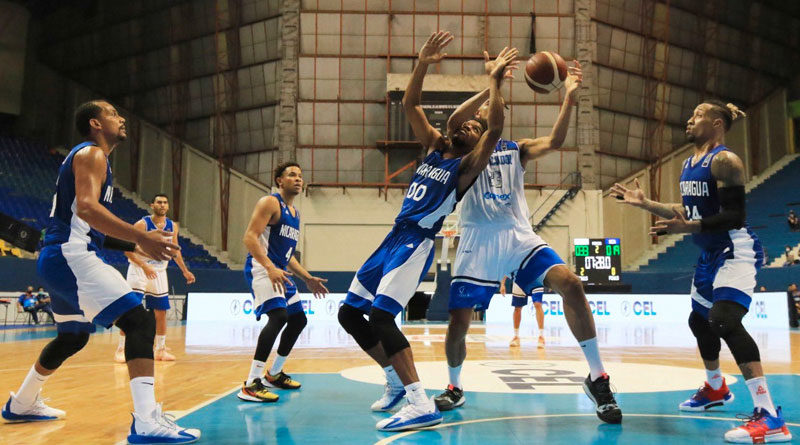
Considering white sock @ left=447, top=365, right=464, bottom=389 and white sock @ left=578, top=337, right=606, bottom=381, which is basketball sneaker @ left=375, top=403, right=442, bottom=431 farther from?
white sock @ left=578, top=337, right=606, bottom=381

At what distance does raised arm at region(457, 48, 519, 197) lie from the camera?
4.32 meters

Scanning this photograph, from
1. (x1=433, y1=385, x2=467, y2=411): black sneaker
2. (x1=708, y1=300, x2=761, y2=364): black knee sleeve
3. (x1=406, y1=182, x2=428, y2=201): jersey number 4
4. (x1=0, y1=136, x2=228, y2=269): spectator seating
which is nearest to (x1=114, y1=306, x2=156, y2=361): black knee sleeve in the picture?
(x1=406, y1=182, x2=428, y2=201): jersey number 4

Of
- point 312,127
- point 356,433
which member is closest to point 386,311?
point 356,433

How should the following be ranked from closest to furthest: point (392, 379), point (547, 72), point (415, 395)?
point (415, 395) → point (392, 379) → point (547, 72)

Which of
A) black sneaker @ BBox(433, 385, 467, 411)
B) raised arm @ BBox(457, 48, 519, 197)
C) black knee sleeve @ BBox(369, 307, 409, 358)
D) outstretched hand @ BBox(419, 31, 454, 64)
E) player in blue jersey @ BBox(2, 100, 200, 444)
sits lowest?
black sneaker @ BBox(433, 385, 467, 411)

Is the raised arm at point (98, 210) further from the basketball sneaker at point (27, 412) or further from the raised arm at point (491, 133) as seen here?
the raised arm at point (491, 133)

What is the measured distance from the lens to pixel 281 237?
20.2ft

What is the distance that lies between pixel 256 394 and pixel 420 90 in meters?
2.78

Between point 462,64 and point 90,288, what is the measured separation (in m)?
24.7

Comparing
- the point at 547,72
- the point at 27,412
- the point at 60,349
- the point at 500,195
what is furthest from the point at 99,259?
the point at 547,72

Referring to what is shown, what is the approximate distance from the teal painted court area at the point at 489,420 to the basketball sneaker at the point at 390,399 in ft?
0.30

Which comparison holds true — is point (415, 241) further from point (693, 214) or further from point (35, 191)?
point (35, 191)

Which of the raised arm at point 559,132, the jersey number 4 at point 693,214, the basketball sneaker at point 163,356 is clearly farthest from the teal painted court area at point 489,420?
the basketball sneaker at point 163,356

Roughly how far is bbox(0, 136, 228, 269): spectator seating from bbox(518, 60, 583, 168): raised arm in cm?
2008
